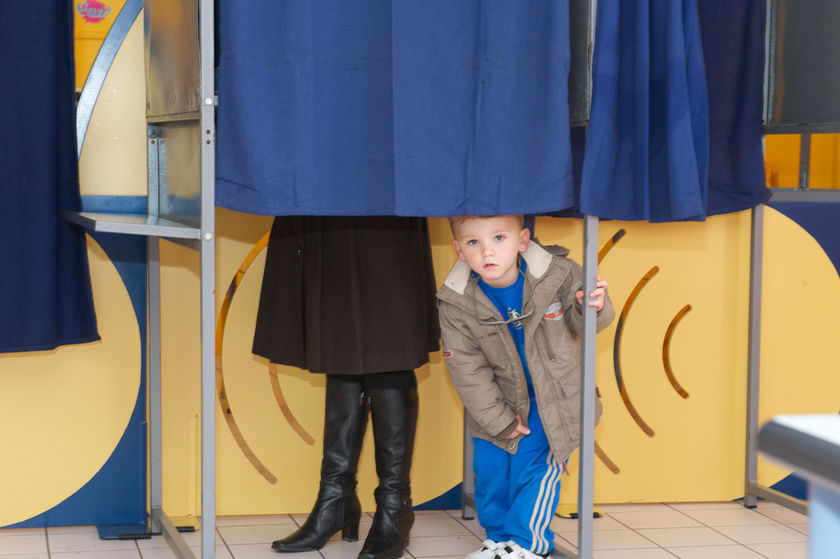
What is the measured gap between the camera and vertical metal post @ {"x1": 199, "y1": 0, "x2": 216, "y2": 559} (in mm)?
2176

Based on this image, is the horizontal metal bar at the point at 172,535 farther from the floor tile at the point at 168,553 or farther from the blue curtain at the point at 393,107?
the blue curtain at the point at 393,107

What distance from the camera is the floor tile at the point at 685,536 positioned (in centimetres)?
294

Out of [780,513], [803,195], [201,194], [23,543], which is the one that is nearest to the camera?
[201,194]

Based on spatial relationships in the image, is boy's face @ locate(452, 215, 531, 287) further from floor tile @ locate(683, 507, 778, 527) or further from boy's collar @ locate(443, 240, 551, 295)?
floor tile @ locate(683, 507, 778, 527)

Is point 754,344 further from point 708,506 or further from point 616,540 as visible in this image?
point 616,540

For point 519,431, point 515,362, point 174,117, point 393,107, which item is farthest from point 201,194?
point 519,431

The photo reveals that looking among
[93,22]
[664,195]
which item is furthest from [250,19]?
[664,195]

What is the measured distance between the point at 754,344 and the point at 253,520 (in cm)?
184

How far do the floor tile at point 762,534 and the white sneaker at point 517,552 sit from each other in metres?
0.79

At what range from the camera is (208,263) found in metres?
2.23

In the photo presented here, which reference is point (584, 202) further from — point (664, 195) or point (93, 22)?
point (93, 22)

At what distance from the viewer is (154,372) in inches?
114

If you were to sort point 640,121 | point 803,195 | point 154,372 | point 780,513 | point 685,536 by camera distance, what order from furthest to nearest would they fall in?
point 780,513
point 803,195
point 685,536
point 154,372
point 640,121

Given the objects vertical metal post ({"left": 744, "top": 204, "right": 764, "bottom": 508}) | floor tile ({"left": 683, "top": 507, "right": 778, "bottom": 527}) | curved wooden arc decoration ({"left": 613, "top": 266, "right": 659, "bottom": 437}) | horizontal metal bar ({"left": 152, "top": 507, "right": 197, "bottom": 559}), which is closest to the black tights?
horizontal metal bar ({"left": 152, "top": 507, "right": 197, "bottom": 559})
